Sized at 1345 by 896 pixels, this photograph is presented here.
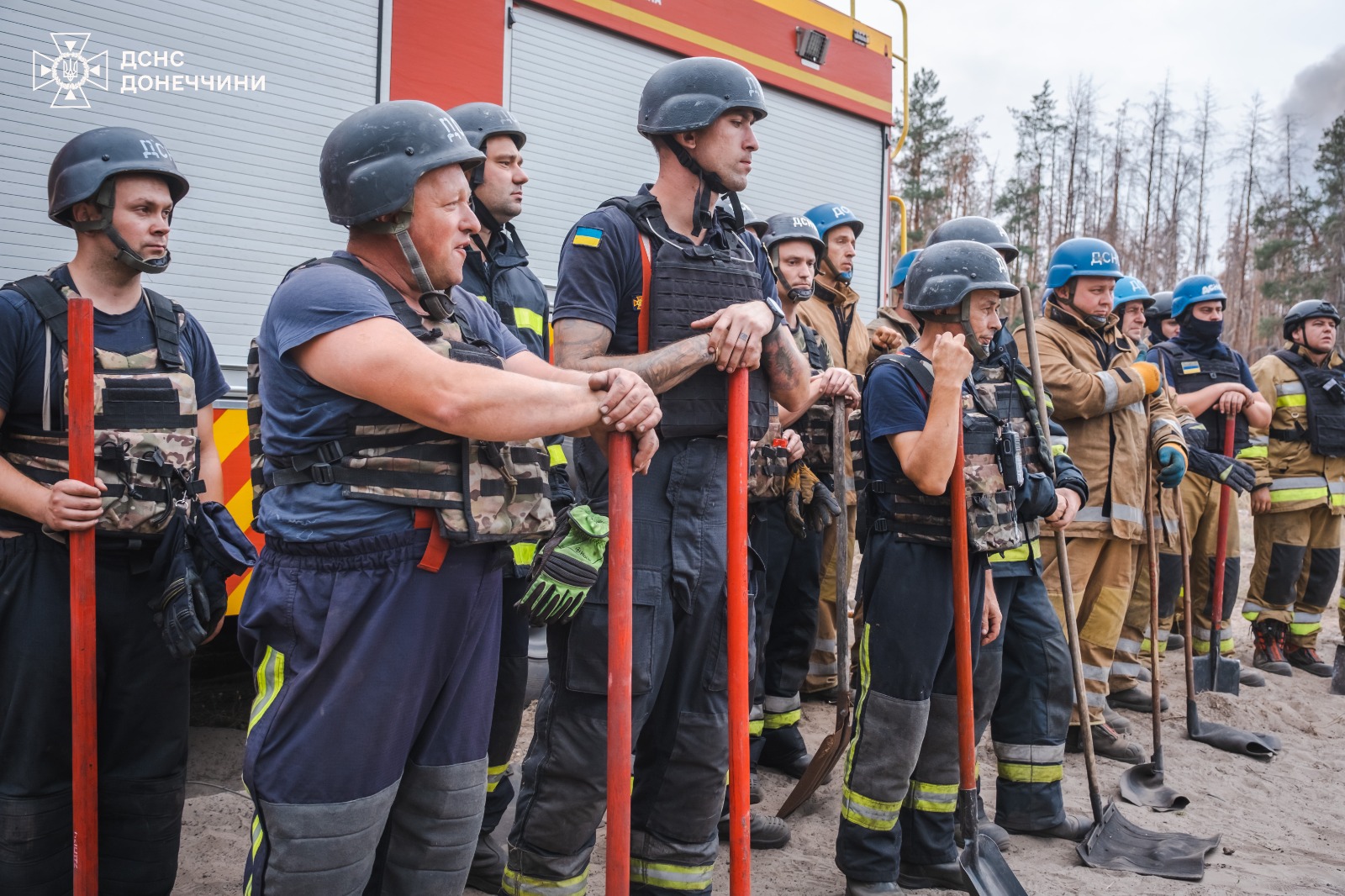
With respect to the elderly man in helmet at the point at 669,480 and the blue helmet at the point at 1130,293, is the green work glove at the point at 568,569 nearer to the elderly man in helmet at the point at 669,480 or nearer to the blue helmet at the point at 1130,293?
the elderly man in helmet at the point at 669,480

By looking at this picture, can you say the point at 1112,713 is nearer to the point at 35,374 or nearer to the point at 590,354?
the point at 590,354

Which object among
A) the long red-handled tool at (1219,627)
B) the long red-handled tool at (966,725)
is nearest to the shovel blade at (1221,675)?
the long red-handled tool at (1219,627)

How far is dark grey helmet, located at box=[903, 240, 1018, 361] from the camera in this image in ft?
11.6

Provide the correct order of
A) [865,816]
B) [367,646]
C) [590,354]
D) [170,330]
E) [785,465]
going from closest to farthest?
1. [367,646]
2. [590,354]
3. [170,330]
4. [865,816]
5. [785,465]

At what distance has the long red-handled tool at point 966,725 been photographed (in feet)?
10.5

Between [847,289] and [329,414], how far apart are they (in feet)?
13.7

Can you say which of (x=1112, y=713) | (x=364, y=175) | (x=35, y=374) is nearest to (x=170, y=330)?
(x=35, y=374)

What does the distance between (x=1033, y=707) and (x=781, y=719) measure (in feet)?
3.89

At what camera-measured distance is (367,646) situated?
6.64ft

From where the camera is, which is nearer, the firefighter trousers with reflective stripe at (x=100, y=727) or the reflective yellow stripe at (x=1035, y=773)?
the firefighter trousers with reflective stripe at (x=100, y=727)

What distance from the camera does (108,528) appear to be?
2797 mm

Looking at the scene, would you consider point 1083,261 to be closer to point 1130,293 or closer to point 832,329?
point 832,329

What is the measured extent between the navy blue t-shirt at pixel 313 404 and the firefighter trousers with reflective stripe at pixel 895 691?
190 cm

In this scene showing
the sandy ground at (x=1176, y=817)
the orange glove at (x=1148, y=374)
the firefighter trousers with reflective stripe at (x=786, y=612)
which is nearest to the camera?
the sandy ground at (x=1176, y=817)
